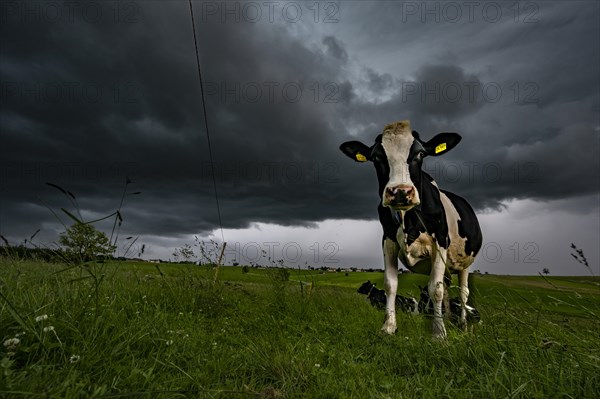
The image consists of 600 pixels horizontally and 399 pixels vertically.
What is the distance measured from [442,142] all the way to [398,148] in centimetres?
119

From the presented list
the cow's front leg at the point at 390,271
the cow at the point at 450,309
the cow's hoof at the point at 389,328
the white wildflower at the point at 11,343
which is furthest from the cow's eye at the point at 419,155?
the white wildflower at the point at 11,343

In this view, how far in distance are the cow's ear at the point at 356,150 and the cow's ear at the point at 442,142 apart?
1136 millimetres

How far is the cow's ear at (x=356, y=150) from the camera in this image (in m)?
7.64

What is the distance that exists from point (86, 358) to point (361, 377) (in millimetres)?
2399

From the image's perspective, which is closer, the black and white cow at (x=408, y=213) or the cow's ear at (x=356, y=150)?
the black and white cow at (x=408, y=213)

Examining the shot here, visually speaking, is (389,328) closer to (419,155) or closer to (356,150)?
(419,155)

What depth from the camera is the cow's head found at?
20.5ft

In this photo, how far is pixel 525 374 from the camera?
2955 millimetres

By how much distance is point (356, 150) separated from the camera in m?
7.68

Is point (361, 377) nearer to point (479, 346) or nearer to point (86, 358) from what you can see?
point (479, 346)

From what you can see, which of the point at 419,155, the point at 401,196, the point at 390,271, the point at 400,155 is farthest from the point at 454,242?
the point at 401,196

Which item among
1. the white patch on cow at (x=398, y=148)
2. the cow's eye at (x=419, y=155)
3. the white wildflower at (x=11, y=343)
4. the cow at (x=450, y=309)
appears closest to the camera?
the white wildflower at (x=11, y=343)

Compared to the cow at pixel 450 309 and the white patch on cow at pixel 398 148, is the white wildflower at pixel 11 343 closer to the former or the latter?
the cow at pixel 450 309

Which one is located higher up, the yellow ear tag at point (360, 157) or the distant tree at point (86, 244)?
the yellow ear tag at point (360, 157)
